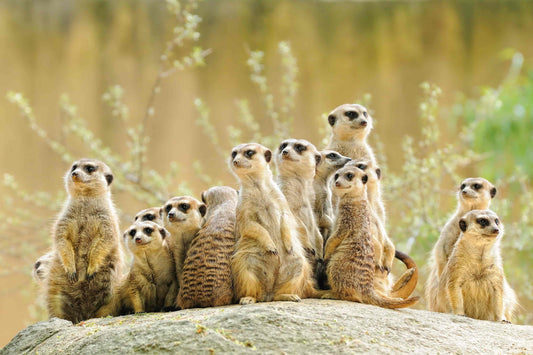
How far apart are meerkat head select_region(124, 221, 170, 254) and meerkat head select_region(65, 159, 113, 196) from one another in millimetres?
380

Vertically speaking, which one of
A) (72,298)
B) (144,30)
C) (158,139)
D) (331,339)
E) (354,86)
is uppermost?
(144,30)

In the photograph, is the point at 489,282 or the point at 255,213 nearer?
the point at 255,213

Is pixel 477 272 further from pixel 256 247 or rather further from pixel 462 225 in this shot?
pixel 256 247

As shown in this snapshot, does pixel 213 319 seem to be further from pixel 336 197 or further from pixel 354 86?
pixel 354 86

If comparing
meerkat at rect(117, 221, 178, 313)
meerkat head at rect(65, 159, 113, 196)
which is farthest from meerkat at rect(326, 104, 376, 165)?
meerkat head at rect(65, 159, 113, 196)

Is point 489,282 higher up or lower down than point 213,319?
higher up

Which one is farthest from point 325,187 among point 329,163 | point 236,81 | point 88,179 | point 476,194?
point 236,81

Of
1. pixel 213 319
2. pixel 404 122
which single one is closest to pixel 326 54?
pixel 404 122

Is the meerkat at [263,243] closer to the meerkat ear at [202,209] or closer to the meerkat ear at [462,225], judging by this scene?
the meerkat ear at [202,209]

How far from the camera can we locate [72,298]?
10.9 ft

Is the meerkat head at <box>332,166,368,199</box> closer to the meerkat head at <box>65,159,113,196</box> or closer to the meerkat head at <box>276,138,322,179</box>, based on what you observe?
the meerkat head at <box>276,138,322,179</box>

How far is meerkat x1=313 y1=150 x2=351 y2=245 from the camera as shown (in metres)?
3.45

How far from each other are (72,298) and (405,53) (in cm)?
580

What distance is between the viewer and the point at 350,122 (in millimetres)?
3793
